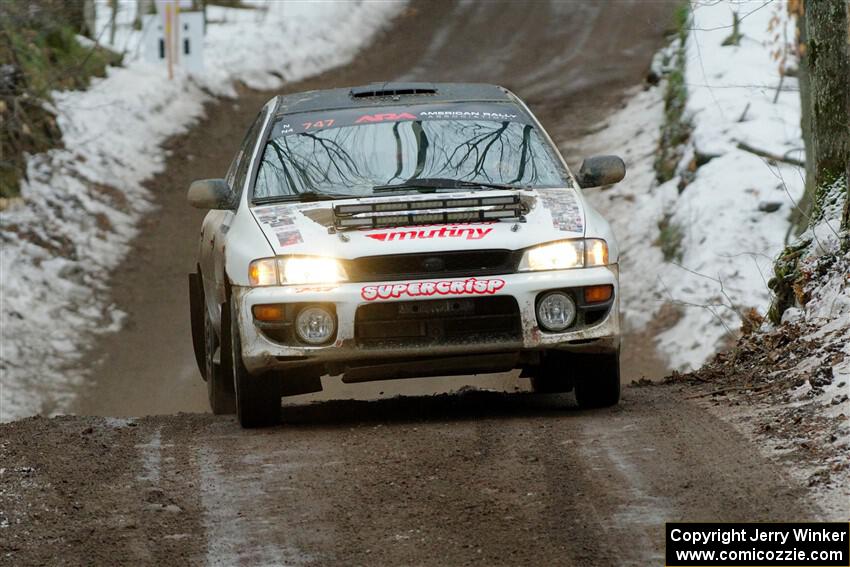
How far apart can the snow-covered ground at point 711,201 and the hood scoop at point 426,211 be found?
6423 millimetres

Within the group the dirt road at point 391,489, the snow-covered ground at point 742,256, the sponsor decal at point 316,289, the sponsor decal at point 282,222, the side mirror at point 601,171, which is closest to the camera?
the dirt road at point 391,489

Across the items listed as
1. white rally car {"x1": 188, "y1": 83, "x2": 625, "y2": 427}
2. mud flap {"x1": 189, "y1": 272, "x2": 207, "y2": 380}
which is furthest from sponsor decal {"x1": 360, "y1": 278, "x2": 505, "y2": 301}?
mud flap {"x1": 189, "y1": 272, "x2": 207, "y2": 380}

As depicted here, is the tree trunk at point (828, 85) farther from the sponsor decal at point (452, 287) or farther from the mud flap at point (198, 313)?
the mud flap at point (198, 313)

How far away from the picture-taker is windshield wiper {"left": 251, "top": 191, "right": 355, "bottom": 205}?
8148mm

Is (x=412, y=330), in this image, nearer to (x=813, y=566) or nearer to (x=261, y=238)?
(x=261, y=238)

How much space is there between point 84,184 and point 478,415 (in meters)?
13.2

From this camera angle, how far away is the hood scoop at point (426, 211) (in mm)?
7672

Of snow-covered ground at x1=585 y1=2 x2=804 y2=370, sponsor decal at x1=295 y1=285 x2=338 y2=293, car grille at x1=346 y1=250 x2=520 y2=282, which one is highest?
car grille at x1=346 y1=250 x2=520 y2=282

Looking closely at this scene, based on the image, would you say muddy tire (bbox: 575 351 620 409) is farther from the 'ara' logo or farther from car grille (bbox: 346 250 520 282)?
the 'ara' logo

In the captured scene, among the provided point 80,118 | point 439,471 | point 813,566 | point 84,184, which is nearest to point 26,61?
point 80,118

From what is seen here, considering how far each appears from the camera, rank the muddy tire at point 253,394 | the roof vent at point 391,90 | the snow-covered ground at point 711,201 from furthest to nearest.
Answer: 1. the snow-covered ground at point 711,201
2. the roof vent at point 391,90
3. the muddy tire at point 253,394

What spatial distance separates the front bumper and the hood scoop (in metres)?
0.35

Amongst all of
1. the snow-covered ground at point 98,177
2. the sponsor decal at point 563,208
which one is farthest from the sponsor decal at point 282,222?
the snow-covered ground at point 98,177

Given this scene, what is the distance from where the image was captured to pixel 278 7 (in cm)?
3319
